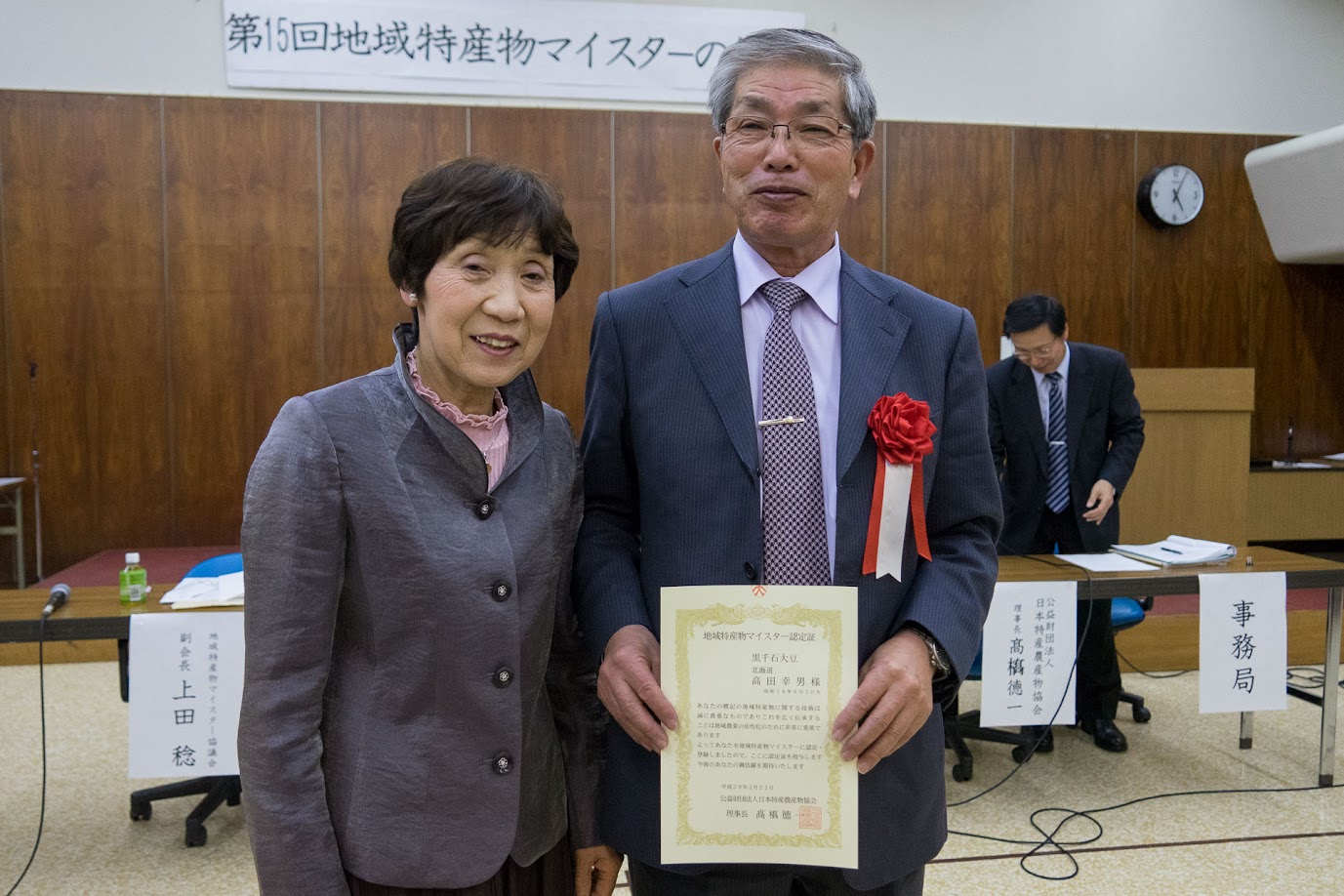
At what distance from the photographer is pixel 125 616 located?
276 centimetres

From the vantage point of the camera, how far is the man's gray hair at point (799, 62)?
1261 mm

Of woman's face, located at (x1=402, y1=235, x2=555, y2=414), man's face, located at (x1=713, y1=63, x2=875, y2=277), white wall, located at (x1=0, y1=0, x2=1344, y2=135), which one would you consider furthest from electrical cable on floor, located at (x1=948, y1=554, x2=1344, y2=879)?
white wall, located at (x1=0, y1=0, x2=1344, y2=135)

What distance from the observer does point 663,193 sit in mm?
6434

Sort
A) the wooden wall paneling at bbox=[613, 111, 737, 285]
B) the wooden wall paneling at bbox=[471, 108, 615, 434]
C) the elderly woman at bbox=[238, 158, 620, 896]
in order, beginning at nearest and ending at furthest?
the elderly woman at bbox=[238, 158, 620, 896], the wooden wall paneling at bbox=[471, 108, 615, 434], the wooden wall paneling at bbox=[613, 111, 737, 285]

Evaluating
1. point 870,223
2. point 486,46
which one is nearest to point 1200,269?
point 870,223

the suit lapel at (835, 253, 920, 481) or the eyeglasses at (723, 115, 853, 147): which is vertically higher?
the eyeglasses at (723, 115, 853, 147)

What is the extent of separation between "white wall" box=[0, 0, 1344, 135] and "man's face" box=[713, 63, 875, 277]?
17.6 feet

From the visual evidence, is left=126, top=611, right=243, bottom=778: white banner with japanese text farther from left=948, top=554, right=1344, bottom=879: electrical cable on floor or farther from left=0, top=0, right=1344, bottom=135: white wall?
left=0, top=0, right=1344, bottom=135: white wall

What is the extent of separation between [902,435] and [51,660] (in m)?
4.99

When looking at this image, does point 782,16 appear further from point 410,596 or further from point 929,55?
point 410,596

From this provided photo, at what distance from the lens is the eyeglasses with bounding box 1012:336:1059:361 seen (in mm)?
3994

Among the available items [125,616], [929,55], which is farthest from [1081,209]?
[125,616]

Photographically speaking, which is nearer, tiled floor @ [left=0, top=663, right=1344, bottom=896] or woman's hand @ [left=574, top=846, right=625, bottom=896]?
woman's hand @ [left=574, top=846, right=625, bottom=896]

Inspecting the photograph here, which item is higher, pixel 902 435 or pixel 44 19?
pixel 44 19
